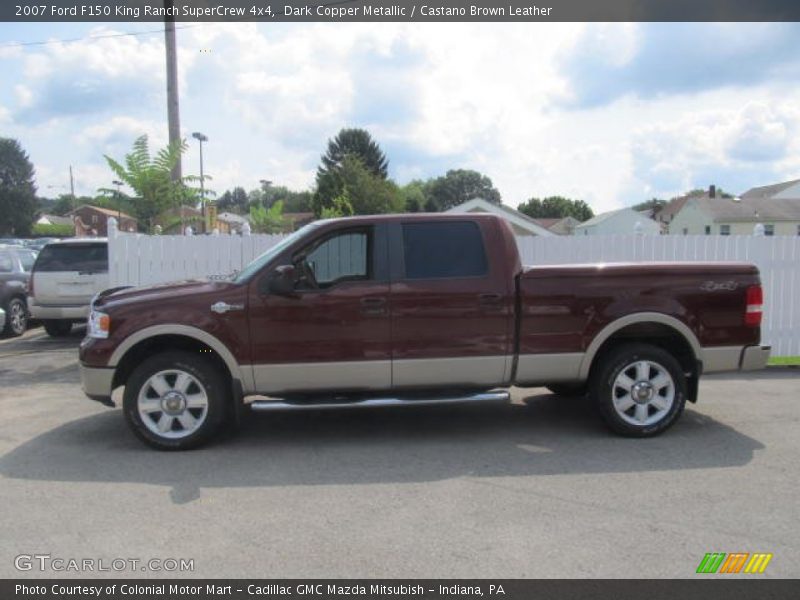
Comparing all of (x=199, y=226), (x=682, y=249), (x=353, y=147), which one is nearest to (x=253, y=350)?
(x=682, y=249)

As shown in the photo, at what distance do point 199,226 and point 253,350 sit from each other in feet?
39.7

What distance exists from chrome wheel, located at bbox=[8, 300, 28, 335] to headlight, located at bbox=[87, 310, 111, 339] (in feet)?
27.6

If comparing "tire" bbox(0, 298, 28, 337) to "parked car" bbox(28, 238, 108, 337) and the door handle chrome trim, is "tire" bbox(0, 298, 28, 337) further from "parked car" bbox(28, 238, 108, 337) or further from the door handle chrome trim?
the door handle chrome trim

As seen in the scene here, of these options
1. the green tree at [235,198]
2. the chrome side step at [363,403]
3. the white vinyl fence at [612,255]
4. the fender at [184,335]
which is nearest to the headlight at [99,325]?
the fender at [184,335]

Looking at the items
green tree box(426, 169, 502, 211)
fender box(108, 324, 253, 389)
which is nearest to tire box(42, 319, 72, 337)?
fender box(108, 324, 253, 389)

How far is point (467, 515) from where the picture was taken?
4234 mm

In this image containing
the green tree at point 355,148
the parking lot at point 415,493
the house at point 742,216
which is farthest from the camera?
the green tree at point 355,148

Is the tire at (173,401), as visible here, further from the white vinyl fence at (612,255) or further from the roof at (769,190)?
the roof at (769,190)

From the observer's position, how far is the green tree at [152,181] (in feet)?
41.0

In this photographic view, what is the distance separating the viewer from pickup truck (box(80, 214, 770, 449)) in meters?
5.54

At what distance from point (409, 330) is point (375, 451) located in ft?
3.36

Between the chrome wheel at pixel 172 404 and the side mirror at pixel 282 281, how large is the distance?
97 cm

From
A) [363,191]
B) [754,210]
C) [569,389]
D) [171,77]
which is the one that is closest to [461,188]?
[754,210]
